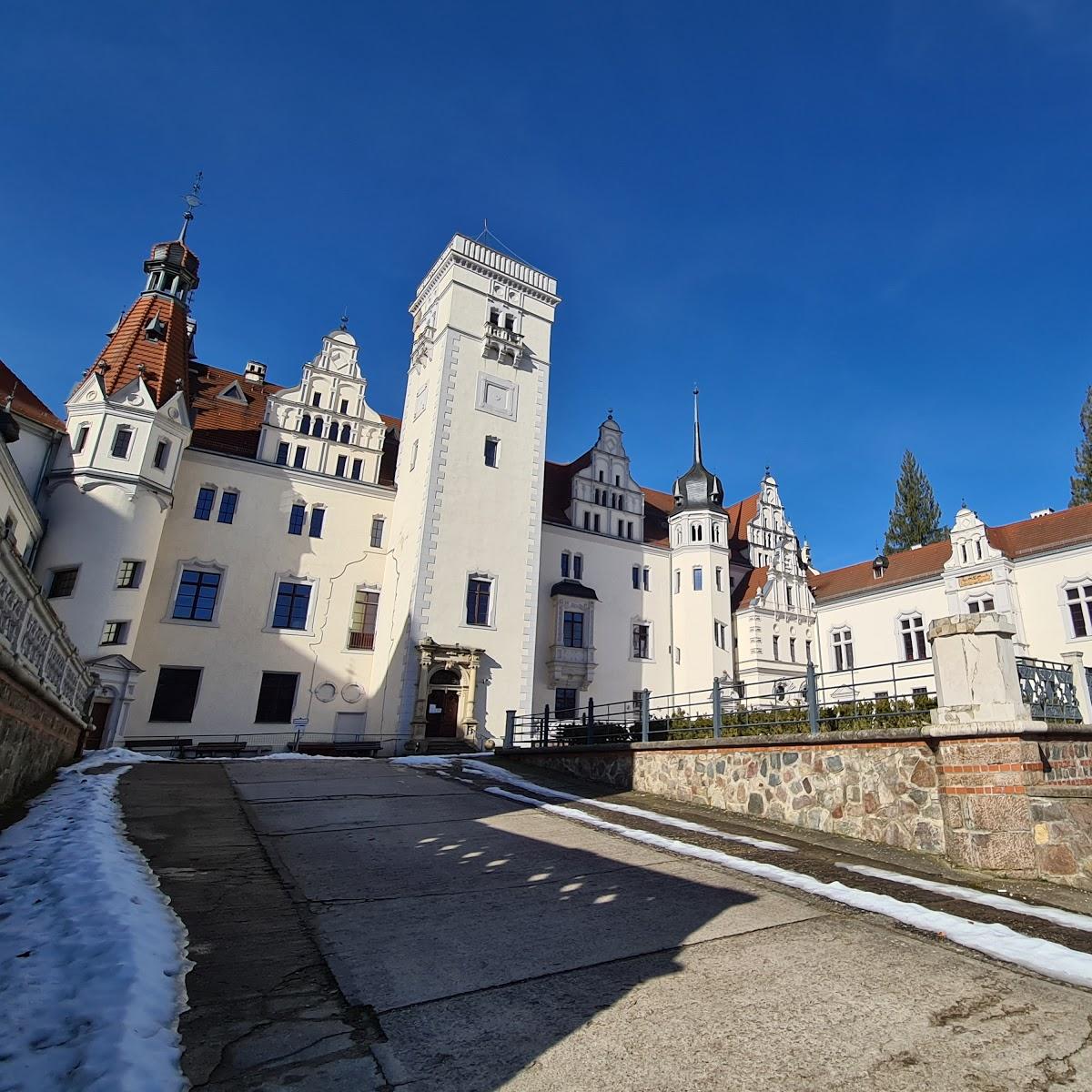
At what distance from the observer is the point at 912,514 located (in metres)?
50.1

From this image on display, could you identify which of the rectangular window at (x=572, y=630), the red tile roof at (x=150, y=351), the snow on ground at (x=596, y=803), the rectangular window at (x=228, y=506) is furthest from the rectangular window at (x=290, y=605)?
the snow on ground at (x=596, y=803)

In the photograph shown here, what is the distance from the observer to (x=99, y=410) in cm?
2395

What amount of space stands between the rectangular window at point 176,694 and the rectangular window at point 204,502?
243 inches

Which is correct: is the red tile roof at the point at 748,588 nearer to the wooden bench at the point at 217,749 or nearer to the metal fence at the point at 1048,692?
the wooden bench at the point at 217,749

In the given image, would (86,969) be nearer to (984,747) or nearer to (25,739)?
(25,739)

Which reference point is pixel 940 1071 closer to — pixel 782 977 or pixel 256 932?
pixel 782 977

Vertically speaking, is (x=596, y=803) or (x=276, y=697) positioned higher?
(x=276, y=697)

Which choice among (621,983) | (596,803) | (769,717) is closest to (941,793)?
(596,803)

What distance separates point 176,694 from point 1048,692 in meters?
26.0

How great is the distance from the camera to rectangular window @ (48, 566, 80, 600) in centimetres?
2197

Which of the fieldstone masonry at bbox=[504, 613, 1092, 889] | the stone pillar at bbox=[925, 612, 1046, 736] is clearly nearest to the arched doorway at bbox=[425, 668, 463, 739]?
the fieldstone masonry at bbox=[504, 613, 1092, 889]

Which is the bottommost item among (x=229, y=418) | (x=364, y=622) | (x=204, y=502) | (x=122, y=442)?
(x=364, y=622)

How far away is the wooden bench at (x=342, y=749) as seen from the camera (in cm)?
2470

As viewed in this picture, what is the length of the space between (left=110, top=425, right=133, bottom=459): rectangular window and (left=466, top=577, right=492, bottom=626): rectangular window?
44.8ft
